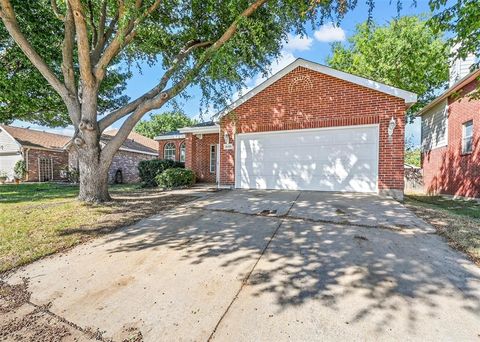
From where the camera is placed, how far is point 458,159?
9328 mm

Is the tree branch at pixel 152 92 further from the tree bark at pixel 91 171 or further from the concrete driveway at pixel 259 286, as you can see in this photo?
the concrete driveway at pixel 259 286

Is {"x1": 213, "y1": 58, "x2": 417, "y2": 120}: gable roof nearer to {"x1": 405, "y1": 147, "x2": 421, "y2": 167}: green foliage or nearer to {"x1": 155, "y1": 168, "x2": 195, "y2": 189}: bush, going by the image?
{"x1": 155, "y1": 168, "x2": 195, "y2": 189}: bush

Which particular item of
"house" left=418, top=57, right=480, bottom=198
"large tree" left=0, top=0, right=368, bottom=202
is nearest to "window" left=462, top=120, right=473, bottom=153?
"house" left=418, top=57, right=480, bottom=198

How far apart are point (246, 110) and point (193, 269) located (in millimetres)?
7266

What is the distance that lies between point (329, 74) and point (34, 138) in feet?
75.8

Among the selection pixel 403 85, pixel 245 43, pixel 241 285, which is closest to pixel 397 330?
pixel 241 285

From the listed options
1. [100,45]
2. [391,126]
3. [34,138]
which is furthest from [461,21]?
[34,138]

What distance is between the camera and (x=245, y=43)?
22.2 ft

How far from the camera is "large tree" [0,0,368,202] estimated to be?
6117 mm

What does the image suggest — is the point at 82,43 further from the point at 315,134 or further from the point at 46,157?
the point at 46,157

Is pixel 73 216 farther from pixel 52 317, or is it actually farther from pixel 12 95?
pixel 12 95

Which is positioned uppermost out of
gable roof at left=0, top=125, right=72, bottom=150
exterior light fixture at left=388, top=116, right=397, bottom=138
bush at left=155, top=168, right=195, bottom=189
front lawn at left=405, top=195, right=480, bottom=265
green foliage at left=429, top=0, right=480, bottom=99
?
green foliage at left=429, top=0, right=480, bottom=99

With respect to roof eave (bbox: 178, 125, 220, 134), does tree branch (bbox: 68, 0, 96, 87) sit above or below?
above

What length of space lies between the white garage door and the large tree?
250 centimetres
